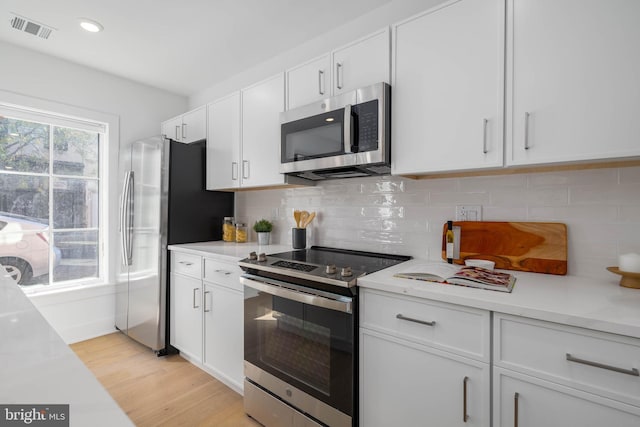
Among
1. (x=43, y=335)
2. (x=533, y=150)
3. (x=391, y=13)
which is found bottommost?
(x=43, y=335)

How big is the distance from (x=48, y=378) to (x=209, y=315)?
1.84 metres

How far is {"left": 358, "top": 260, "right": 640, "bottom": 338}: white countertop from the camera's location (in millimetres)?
910

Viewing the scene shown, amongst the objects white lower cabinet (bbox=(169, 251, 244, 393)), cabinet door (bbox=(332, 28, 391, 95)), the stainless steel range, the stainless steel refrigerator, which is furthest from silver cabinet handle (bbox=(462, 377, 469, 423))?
the stainless steel refrigerator

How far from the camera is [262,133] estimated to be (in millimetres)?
2307

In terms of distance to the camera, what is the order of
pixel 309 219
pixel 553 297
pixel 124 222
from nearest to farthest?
1. pixel 553 297
2. pixel 309 219
3. pixel 124 222

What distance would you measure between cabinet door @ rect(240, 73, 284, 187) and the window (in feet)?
5.72

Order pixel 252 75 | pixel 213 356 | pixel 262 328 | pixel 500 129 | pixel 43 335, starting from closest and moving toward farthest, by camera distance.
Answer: pixel 43 335, pixel 500 129, pixel 262 328, pixel 213 356, pixel 252 75

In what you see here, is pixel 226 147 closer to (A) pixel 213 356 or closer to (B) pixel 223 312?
(B) pixel 223 312

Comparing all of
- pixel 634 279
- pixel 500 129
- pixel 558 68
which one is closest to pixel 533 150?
pixel 500 129

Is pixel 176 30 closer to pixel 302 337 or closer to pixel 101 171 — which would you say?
pixel 101 171

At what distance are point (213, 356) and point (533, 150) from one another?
228cm

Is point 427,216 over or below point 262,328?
over

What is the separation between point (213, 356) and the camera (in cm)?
220

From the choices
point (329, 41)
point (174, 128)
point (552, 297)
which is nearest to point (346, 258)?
point (552, 297)
